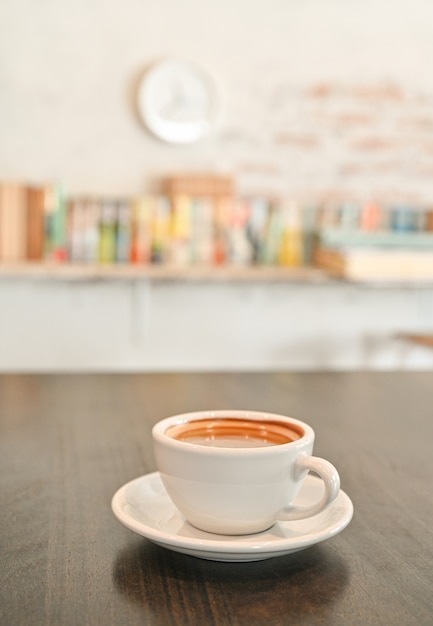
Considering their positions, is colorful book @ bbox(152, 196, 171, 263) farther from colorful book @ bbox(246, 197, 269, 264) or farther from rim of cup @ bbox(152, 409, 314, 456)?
rim of cup @ bbox(152, 409, 314, 456)

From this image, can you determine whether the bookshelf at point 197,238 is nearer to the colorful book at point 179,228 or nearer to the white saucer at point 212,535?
the colorful book at point 179,228

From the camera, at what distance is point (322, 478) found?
0.48 metres

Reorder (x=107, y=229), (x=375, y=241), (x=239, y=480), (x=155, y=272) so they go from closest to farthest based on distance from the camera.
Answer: (x=239, y=480) < (x=155, y=272) < (x=107, y=229) < (x=375, y=241)

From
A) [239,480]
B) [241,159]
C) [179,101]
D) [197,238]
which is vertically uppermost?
[179,101]

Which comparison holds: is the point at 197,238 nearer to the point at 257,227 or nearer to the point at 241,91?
the point at 257,227

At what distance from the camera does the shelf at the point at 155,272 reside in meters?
2.56

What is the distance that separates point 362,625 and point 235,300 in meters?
2.62

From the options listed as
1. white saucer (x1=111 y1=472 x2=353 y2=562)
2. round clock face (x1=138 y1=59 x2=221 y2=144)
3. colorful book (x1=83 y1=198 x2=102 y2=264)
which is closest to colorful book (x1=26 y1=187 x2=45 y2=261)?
colorful book (x1=83 y1=198 x2=102 y2=264)

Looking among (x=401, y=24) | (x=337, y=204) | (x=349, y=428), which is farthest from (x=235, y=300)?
(x=349, y=428)

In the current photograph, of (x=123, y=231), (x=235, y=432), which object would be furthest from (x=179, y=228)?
(x=235, y=432)

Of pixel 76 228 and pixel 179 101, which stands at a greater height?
pixel 179 101

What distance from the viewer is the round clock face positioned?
2824 millimetres

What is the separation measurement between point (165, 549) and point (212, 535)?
1.2 inches

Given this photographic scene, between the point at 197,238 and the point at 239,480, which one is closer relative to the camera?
the point at 239,480
